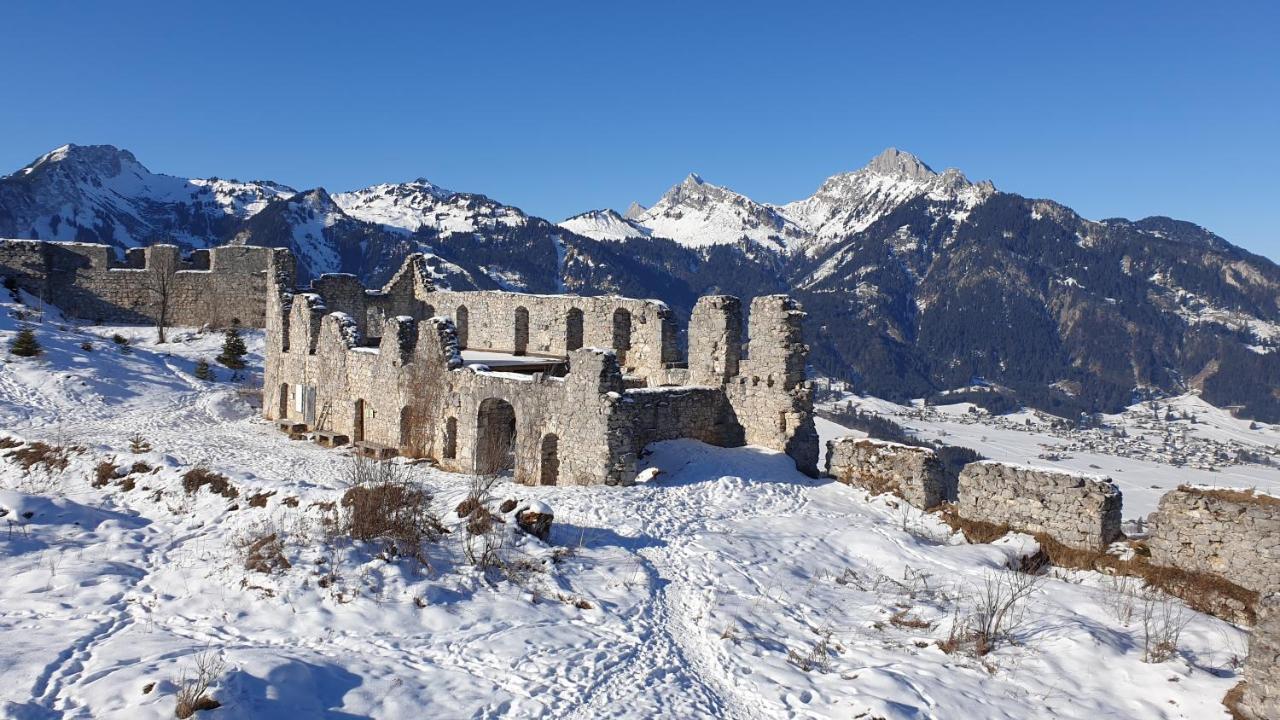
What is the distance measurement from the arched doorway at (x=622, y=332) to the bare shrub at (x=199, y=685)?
66.9 feet

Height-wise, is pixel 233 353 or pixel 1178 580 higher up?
pixel 233 353

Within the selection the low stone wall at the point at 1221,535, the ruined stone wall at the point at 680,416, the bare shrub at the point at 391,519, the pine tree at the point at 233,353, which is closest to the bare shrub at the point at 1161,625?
the low stone wall at the point at 1221,535

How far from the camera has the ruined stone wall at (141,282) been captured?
39156mm

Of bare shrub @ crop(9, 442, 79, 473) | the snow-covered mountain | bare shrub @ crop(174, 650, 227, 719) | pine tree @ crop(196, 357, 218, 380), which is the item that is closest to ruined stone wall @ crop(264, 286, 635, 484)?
pine tree @ crop(196, 357, 218, 380)

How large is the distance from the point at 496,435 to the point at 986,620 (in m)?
14.0

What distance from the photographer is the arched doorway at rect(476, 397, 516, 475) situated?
21.6 metres

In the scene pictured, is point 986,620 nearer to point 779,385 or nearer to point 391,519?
point 391,519

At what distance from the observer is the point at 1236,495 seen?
535 inches

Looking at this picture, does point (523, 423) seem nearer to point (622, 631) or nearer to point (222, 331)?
point (622, 631)

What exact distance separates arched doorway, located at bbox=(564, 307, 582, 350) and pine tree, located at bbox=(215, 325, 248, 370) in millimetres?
16835

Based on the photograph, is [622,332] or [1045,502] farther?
[622,332]

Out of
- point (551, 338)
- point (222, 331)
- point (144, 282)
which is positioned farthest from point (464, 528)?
point (144, 282)

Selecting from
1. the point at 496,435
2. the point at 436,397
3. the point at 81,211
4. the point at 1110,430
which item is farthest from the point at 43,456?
the point at 1110,430

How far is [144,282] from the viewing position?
1583 inches
